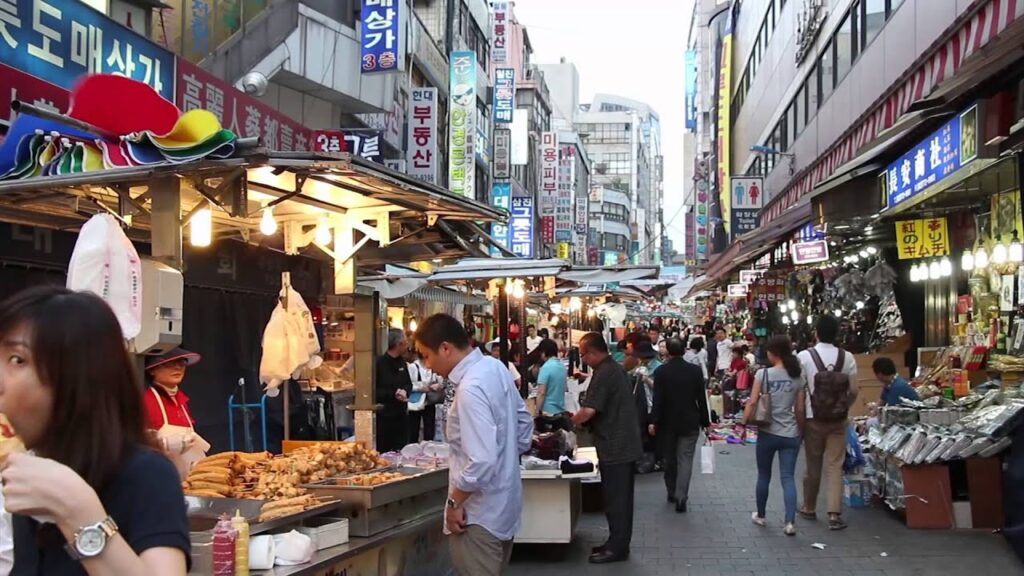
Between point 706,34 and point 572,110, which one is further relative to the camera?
point 572,110

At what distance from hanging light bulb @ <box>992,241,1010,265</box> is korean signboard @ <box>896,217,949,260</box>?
6.44ft

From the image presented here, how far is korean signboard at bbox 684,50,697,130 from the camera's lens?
7881 centimetres

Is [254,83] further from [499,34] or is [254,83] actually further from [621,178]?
[621,178]

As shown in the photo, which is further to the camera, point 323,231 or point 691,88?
point 691,88

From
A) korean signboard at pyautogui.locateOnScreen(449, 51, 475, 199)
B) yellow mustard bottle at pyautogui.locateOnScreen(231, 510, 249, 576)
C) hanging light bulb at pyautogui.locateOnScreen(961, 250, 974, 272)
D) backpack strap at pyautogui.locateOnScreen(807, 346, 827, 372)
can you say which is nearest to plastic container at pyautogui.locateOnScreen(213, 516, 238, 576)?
yellow mustard bottle at pyautogui.locateOnScreen(231, 510, 249, 576)

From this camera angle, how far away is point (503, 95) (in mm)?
37625

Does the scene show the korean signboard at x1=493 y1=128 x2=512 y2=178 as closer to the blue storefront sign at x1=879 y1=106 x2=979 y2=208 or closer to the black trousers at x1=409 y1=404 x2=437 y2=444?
the black trousers at x1=409 y1=404 x2=437 y2=444

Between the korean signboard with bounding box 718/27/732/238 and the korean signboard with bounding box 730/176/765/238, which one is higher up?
the korean signboard with bounding box 718/27/732/238

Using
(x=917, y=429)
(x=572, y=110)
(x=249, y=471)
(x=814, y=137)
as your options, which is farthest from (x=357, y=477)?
(x=572, y=110)

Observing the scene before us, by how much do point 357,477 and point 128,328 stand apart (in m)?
2.11

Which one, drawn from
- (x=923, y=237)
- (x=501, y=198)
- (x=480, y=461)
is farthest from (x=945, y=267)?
(x=501, y=198)

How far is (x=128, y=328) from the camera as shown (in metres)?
4.99

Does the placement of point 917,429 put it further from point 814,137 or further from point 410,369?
point 814,137

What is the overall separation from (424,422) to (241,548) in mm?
9035
